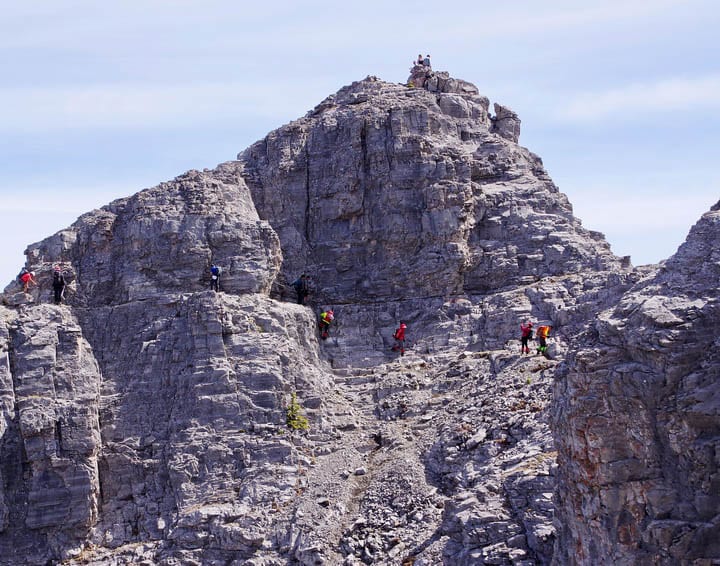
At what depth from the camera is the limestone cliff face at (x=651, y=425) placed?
34.0 m

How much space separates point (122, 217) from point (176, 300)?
4860 millimetres

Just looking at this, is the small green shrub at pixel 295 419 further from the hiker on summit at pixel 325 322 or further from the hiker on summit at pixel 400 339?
the hiker on summit at pixel 400 339

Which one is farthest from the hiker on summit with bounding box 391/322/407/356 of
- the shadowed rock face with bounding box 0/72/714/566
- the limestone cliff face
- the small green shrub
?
the limestone cliff face

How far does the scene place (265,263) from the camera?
54.2 meters

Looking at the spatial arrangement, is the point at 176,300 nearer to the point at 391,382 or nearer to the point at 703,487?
the point at 391,382

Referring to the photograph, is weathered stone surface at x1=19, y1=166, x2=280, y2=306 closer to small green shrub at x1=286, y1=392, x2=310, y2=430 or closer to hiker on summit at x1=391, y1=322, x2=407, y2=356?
hiker on summit at x1=391, y1=322, x2=407, y2=356

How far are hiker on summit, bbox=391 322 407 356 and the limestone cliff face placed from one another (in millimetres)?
17634

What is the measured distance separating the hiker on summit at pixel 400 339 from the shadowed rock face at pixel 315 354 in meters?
0.41

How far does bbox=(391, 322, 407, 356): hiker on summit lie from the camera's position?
5444cm

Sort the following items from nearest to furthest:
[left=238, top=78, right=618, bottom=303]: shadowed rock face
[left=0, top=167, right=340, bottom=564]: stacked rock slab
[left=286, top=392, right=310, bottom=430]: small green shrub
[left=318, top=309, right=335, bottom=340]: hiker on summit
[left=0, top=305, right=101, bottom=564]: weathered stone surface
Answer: [left=0, top=167, right=340, bottom=564]: stacked rock slab → [left=0, top=305, right=101, bottom=564]: weathered stone surface → [left=286, top=392, right=310, bottom=430]: small green shrub → [left=318, top=309, right=335, bottom=340]: hiker on summit → [left=238, top=78, right=618, bottom=303]: shadowed rock face

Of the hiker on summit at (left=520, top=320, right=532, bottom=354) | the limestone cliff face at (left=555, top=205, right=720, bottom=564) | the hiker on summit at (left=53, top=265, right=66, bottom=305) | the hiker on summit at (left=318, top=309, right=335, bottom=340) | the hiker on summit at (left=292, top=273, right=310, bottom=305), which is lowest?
the limestone cliff face at (left=555, top=205, right=720, bottom=564)

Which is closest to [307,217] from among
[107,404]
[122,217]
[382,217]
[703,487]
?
[382,217]

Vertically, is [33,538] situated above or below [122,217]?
below

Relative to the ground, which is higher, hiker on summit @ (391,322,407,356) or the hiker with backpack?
the hiker with backpack
